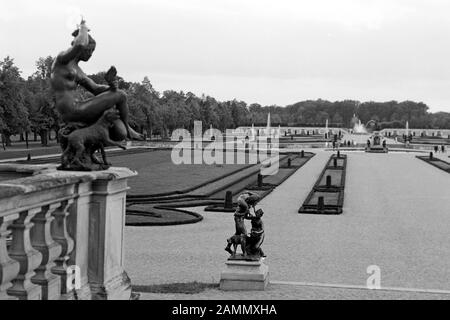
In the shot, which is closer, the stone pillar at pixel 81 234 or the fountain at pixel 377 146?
the stone pillar at pixel 81 234

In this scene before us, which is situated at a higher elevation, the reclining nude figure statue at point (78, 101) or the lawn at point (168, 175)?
the reclining nude figure statue at point (78, 101)

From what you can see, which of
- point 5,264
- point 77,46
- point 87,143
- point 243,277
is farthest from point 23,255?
point 243,277

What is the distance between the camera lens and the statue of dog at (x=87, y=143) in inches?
243

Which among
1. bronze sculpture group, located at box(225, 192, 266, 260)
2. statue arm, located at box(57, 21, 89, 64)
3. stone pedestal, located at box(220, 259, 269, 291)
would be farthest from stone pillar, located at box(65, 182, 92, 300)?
bronze sculpture group, located at box(225, 192, 266, 260)

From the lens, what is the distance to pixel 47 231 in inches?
199

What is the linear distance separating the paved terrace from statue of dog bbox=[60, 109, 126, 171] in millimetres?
3045

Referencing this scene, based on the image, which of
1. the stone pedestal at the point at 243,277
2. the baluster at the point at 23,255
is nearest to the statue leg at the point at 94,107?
the baluster at the point at 23,255

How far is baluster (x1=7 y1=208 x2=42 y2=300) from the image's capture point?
182 inches

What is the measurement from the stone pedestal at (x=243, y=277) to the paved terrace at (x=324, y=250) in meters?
0.28

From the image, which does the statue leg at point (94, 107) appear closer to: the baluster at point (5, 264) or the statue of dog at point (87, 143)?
the statue of dog at point (87, 143)

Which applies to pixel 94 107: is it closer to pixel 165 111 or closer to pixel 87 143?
pixel 87 143

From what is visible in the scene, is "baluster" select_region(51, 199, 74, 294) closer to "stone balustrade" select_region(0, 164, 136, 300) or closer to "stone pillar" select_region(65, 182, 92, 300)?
"stone balustrade" select_region(0, 164, 136, 300)

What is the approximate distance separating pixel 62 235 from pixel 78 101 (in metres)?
1.63
